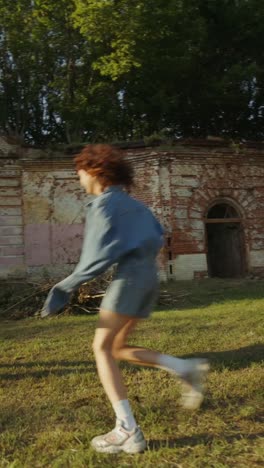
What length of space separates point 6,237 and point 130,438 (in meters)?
13.1

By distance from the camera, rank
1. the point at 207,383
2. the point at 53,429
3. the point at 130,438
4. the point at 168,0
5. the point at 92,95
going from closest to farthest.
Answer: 1. the point at 130,438
2. the point at 53,429
3. the point at 207,383
4. the point at 168,0
5. the point at 92,95

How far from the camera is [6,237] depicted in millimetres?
15703

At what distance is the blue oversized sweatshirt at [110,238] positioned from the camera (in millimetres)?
3252

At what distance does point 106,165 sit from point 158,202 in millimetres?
11894

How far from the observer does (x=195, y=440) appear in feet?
11.6

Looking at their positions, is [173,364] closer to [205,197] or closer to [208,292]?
[208,292]

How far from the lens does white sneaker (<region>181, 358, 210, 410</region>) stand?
11.9 ft

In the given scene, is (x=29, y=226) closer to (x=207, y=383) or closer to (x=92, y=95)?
(x=92, y=95)

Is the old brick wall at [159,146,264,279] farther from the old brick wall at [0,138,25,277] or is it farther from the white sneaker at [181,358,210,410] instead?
the white sneaker at [181,358,210,410]

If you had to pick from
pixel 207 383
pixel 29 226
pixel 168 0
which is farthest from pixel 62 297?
pixel 168 0

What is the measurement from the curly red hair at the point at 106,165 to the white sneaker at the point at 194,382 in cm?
142

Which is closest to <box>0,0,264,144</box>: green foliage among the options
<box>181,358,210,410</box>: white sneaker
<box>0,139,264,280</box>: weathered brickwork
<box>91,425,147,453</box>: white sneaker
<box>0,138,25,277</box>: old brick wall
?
<box>0,138,25,277</box>: old brick wall

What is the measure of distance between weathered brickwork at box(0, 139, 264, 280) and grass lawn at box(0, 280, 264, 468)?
7.31 m

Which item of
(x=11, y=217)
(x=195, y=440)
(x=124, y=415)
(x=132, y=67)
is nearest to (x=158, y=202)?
(x=11, y=217)
